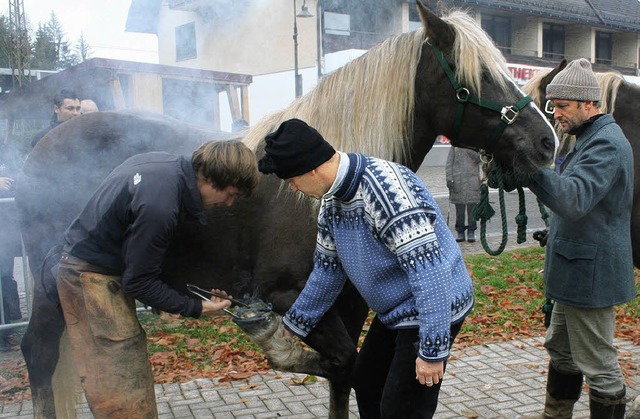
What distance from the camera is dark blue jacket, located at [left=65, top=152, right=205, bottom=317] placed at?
2623mm

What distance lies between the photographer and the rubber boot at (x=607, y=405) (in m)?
3.12

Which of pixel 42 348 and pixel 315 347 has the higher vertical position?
pixel 315 347

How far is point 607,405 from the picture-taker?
3133 mm

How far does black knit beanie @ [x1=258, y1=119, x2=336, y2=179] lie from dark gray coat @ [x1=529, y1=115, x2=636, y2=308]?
3.76ft

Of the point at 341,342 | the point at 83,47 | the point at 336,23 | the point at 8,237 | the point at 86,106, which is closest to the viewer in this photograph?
the point at 341,342

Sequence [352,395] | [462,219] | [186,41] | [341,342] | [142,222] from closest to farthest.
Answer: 1. [142,222]
2. [341,342]
3. [352,395]
4. [186,41]
5. [462,219]

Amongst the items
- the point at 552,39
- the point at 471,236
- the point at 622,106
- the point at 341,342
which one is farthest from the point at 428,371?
the point at 552,39

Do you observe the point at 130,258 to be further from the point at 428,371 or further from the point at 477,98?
the point at 477,98

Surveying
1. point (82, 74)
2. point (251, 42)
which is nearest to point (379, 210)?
point (82, 74)

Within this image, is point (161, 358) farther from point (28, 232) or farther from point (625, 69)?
point (625, 69)

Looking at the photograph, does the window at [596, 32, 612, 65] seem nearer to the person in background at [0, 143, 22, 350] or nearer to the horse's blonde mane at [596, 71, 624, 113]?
the horse's blonde mane at [596, 71, 624, 113]

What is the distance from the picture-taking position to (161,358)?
507cm

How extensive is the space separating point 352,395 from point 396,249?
231 centimetres

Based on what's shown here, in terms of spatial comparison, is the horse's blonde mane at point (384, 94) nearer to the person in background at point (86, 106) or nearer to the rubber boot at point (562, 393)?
the rubber boot at point (562, 393)
